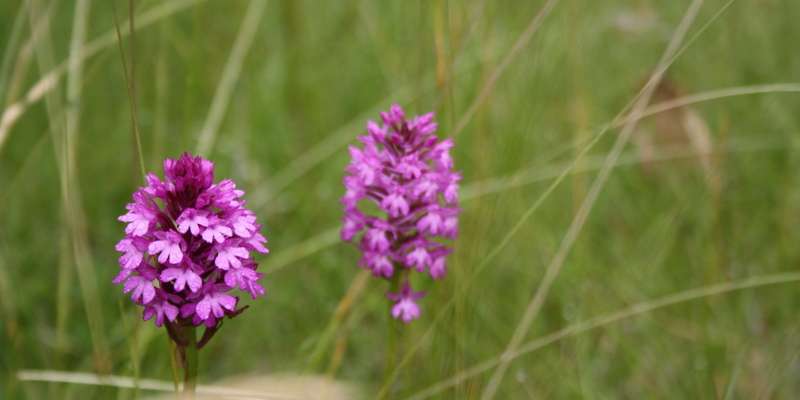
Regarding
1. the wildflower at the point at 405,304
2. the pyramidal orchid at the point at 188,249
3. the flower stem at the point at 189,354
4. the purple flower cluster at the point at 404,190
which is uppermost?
the purple flower cluster at the point at 404,190

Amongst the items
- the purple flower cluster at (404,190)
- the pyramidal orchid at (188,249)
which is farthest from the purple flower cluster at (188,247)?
the purple flower cluster at (404,190)

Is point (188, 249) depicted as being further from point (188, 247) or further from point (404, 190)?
point (404, 190)

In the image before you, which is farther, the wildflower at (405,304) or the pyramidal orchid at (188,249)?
A: the wildflower at (405,304)

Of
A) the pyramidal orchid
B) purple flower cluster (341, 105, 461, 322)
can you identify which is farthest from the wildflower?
the pyramidal orchid

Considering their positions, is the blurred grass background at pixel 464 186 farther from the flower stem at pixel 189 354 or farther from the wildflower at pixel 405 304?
the flower stem at pixel 189 354

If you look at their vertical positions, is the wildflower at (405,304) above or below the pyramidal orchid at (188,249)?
above

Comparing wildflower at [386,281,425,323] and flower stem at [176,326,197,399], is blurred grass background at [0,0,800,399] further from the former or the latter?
flower stem at [176,326,197,399]

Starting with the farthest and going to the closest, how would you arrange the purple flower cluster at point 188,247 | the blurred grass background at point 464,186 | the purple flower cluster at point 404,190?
1. the blurred grass background at point 464,186
2. the purple flower cluster at point 404,190
3. the purple flower cluster at point 188,247
